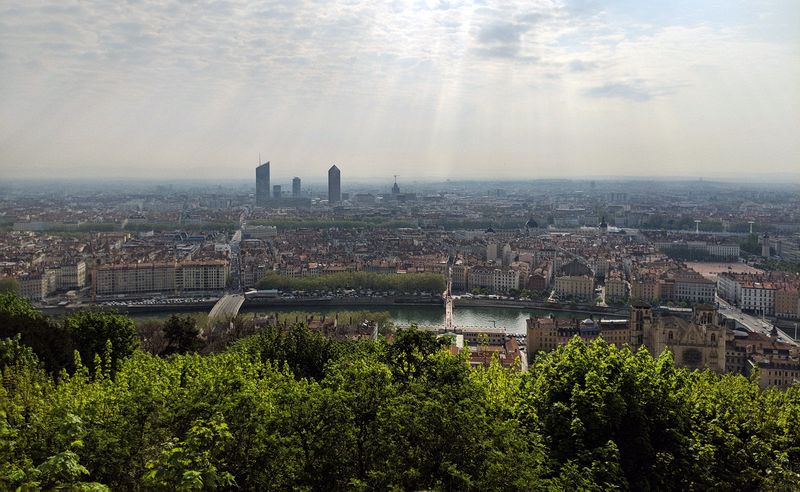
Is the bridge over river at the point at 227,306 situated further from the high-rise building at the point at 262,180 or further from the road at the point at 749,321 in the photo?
the high-rise building at the point at 262,180

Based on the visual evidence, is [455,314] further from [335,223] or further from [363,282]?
[335,223]

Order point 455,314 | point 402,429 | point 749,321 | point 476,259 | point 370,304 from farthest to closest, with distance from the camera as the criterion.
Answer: point 476,259, point 370,304, point 455,314, point 749,321, point 402,429

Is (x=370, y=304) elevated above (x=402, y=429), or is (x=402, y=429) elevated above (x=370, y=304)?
(x=402, y=429)

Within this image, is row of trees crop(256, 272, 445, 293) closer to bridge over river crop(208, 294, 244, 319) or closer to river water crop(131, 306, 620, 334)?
river water crop(131, 306, 620, 334)

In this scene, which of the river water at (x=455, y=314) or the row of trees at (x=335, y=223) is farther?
the row of trees at (x=335, y=223)

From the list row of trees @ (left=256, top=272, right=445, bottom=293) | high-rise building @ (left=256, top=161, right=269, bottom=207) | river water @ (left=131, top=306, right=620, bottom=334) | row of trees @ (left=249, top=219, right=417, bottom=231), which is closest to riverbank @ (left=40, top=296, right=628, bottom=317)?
river water @ (left=131, top=306, right=620, bottom=334)

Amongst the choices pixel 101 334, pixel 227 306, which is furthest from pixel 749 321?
pixel 101 334

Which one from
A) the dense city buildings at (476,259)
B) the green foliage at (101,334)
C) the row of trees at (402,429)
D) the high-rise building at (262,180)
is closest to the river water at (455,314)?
the dense city buildings at (476,259)
